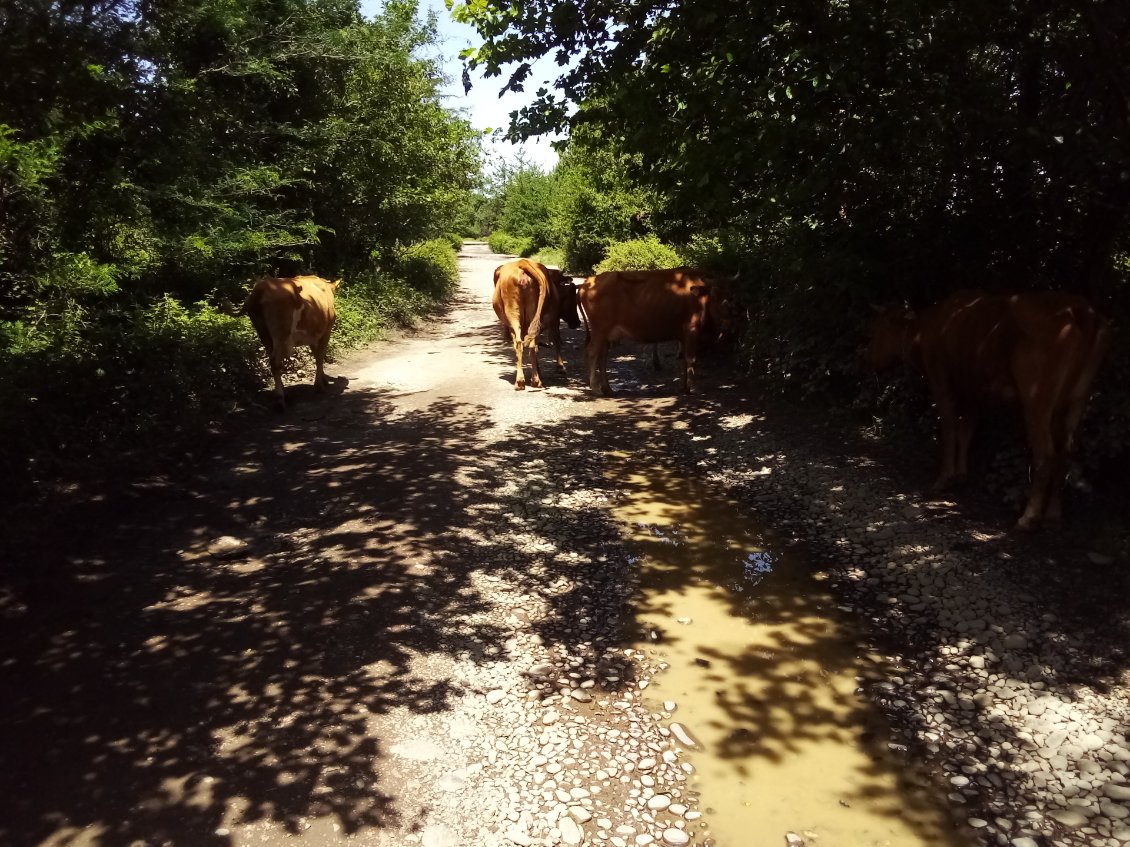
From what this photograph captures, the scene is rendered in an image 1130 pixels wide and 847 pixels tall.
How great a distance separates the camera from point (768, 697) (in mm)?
4094

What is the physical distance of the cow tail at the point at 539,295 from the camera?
1124 centimetres

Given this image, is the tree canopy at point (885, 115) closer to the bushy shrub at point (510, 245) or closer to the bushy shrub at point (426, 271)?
the bushy shrub at point (426, 271)

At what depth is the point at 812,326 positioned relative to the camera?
8.35 metres

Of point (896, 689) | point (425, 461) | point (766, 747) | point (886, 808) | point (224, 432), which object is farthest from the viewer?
point (224, 432)

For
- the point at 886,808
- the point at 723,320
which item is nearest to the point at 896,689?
the point at 886,808

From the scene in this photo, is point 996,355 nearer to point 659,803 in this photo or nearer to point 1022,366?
point 1022,366

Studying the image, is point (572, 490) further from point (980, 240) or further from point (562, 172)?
point (562, 172)

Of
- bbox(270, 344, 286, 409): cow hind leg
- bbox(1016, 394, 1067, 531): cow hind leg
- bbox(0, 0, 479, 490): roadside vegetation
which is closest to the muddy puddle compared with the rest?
bbox(1016, 394, 1067, 531): cow hind leg

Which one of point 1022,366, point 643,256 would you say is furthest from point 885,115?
point 643,256

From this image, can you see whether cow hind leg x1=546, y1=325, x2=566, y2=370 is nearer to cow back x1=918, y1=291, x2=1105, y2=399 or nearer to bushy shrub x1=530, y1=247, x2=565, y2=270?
cow back x1=918, y1=291, x2=1105, y2=399

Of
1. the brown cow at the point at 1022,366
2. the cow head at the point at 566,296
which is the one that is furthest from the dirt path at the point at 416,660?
the cow head at the point at 566,296

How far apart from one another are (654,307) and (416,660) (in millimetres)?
7265

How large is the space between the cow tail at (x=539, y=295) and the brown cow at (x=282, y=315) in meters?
3.32

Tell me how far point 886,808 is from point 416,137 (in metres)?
19.7
